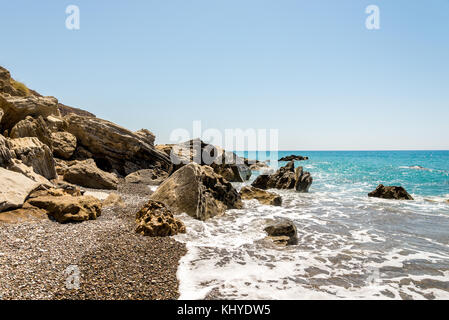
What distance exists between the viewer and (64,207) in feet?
27.9

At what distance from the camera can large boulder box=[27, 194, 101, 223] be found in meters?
8.41

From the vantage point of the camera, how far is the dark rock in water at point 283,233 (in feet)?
30.8

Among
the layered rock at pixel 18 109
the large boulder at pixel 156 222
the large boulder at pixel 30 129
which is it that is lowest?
the large boulder at pixel 156 222

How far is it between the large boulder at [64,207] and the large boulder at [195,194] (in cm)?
393

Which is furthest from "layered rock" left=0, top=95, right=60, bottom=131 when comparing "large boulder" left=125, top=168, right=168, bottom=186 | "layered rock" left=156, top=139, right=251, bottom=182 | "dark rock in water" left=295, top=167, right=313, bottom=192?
"dark rock in water" left=295, top=167, right=313, bottom=192

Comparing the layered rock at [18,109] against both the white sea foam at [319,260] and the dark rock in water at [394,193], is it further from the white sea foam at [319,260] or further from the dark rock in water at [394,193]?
the dark rock in water at [394,193]

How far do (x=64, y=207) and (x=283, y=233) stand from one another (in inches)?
302

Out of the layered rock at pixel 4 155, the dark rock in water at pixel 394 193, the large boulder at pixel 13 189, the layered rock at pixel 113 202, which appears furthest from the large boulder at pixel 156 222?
the dark rock in water at pixel 394 193

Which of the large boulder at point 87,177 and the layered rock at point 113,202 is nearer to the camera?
the layered rock at point 113,202
